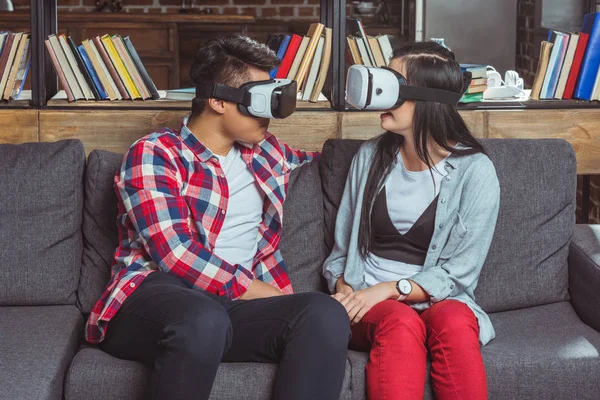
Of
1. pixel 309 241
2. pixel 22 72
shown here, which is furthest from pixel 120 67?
pixel 309 241

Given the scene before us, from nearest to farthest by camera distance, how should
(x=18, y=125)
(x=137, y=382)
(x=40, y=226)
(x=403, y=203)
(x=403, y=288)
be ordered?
(x=137, y=382)
(x=403, y=288)
(x=403, y=203)
(x=40, y=226)
(x=18, y=125)

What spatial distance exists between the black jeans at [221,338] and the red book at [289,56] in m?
1.05

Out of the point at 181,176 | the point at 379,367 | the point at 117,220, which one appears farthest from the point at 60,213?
the point at 379,367

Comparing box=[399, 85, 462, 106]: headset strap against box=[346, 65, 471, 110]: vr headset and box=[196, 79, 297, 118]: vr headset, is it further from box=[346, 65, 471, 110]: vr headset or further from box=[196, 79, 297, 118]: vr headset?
box=[196, 79, 297, 118]: vr headset

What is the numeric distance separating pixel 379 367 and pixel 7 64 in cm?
167

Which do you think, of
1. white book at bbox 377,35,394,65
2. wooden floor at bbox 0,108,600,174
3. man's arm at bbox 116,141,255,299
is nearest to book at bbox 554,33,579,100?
wooden floor at bbox 0,108,600,174

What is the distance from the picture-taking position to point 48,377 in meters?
1.91

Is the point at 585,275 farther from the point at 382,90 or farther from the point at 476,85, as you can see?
the point at 476,85

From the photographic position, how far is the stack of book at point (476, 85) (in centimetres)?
291

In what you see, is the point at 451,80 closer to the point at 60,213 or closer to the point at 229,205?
the point at 229,205

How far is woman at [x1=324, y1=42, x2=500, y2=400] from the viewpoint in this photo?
2077 mm

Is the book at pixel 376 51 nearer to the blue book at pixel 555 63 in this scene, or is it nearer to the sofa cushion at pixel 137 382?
the blue book at pixel 555 63

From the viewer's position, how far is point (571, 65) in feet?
9.70

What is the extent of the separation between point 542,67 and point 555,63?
0.04 m
